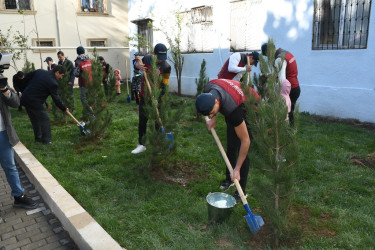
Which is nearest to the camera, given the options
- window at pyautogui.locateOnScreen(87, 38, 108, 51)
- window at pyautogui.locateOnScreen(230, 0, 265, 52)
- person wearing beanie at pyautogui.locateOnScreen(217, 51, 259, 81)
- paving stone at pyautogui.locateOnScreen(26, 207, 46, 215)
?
paving stone at pyautogui.locateOnScreen(26, 207, 46, 215)

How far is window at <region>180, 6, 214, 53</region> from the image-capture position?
34.4 ft

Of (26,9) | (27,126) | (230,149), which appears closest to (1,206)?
(230,149)

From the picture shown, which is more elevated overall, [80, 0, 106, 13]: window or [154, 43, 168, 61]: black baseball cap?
[80, 0, 106, 13]: window

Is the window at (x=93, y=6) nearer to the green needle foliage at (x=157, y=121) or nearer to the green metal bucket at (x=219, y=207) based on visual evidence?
the green needle foliage at (x=157, y=121)

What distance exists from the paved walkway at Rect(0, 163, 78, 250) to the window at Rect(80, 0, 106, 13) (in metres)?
14.8

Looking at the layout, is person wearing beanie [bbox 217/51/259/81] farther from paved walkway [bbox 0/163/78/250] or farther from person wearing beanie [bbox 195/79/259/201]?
paved walkway [bbox 0/163/78/250]

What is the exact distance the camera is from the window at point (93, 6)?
16359 millimetres

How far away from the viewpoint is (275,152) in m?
2.65

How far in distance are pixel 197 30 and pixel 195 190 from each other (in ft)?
27.2

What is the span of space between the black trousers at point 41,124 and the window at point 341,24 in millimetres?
6356

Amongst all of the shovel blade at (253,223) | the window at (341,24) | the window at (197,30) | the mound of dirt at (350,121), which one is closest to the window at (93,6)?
the window at (197,30)

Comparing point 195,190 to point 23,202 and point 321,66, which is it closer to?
point 23,202

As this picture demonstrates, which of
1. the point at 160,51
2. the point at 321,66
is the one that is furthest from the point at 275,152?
the point at 321,66

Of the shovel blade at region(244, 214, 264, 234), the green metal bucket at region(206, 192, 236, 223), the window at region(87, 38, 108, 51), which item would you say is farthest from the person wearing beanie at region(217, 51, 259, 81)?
the window at region(87, 38, 108, 51)
